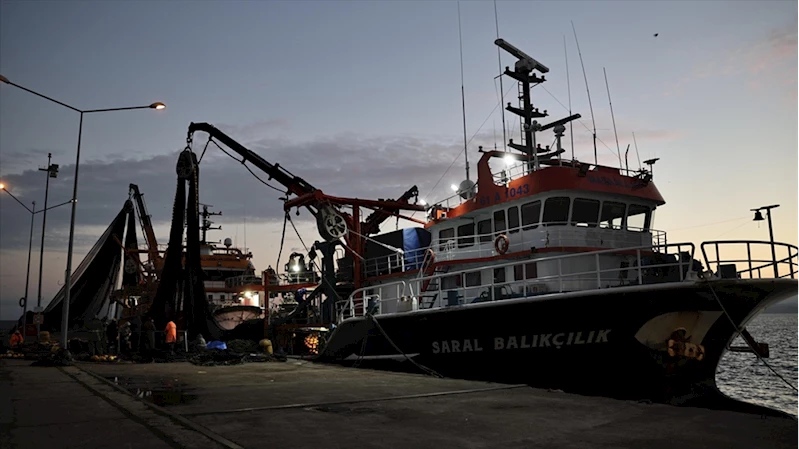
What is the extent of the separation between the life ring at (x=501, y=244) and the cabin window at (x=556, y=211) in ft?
3.75

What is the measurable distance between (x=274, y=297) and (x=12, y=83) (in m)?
22.4

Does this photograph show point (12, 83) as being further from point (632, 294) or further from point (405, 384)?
point (632, 294)

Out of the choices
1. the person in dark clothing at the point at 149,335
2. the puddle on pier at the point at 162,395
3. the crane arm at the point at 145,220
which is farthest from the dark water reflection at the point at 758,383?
the crane arm at the point at 145,220

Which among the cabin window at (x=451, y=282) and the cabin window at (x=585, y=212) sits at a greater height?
the cabin window at (x=585, y=212)

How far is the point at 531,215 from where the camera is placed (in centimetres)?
1603

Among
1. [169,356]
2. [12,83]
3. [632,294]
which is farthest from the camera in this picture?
[169,356]

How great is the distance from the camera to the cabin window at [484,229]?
57.4ft

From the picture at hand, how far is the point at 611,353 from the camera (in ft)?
37.1

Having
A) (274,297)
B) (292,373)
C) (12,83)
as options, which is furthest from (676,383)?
(274,297)

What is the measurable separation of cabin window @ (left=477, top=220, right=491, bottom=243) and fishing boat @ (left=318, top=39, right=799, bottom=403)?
37 millimetres

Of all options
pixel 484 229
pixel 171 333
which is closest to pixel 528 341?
pixel 484 229

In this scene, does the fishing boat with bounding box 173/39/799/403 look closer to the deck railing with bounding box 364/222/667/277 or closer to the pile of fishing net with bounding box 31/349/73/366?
the deck railing with bounding box 364/222/667/277

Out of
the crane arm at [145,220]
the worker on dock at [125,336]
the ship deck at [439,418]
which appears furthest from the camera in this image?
the crane arm at [145,220]

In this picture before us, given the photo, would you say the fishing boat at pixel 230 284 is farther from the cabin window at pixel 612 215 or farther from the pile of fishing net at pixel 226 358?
the cabin window at pixel 612 215
